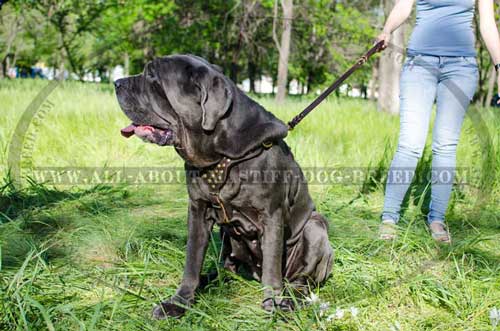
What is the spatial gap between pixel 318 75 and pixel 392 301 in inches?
1004

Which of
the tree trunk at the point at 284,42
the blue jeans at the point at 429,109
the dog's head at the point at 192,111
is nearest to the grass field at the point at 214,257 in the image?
the blue jeans at the point at 429,109

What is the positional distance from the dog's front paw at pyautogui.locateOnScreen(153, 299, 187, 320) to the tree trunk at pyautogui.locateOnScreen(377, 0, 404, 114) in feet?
25.6

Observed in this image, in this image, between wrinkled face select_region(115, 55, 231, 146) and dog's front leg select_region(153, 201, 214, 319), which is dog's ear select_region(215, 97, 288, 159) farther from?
dog's front leg select_region(153, 201, 214, 319)

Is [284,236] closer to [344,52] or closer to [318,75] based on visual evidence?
[344,52]

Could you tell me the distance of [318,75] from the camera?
26.9 m

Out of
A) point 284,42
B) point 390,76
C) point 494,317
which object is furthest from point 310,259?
point 284,42

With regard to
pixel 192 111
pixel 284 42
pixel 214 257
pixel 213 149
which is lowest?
pixel 214 257

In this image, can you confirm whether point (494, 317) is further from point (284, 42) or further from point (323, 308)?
point (284, 42)

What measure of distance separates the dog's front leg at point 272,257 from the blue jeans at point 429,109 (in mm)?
1575

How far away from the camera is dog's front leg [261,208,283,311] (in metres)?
2.21

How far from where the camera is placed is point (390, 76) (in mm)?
10117

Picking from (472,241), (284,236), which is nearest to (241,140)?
(284,236)

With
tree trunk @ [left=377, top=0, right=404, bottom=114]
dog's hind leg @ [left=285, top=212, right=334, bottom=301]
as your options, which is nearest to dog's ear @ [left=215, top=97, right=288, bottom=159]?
dog's hind leg @ [left=285, top=212, right=334, bottom=301]

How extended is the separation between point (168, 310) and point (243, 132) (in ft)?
2.99
